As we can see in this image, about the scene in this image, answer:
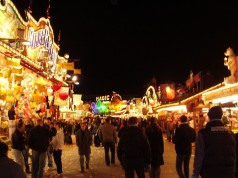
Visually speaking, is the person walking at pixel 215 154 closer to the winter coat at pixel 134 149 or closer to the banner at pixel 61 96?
the winter coat at pixel 134 149

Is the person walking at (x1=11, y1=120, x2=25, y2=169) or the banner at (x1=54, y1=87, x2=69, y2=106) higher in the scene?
the banner at (x1=54, y1=87, x2=69, y2=106)

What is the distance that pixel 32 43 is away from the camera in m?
22.8

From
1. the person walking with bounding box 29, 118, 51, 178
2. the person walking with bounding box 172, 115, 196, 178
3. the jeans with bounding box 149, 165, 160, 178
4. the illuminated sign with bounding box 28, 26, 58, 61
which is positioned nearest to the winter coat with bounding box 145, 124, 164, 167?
the jeans with bounding box 149, 165, 160, 178

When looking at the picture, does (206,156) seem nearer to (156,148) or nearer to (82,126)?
(156,148)

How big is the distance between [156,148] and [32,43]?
1532cm

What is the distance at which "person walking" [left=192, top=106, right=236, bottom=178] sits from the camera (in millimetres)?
5059

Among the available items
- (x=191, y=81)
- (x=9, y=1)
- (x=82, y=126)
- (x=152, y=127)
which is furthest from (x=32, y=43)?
(x=191, y=81)

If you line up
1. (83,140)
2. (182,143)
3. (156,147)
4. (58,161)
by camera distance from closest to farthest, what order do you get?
(156,147) < (182,143) < (58,161) < (83,140)

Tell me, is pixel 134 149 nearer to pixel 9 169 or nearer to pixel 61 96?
pixel 9 169

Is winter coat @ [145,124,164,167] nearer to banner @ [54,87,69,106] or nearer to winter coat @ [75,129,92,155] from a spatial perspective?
winter coat @ [75,129,92,155]

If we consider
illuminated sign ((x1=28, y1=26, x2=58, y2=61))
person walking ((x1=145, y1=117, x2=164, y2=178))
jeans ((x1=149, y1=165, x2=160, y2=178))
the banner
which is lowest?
jeans ((x1=149, y1=165, x2=160, y2=178))

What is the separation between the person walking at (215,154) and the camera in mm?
5059

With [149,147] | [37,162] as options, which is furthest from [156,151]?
[37,162]

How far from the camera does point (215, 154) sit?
5.12m
